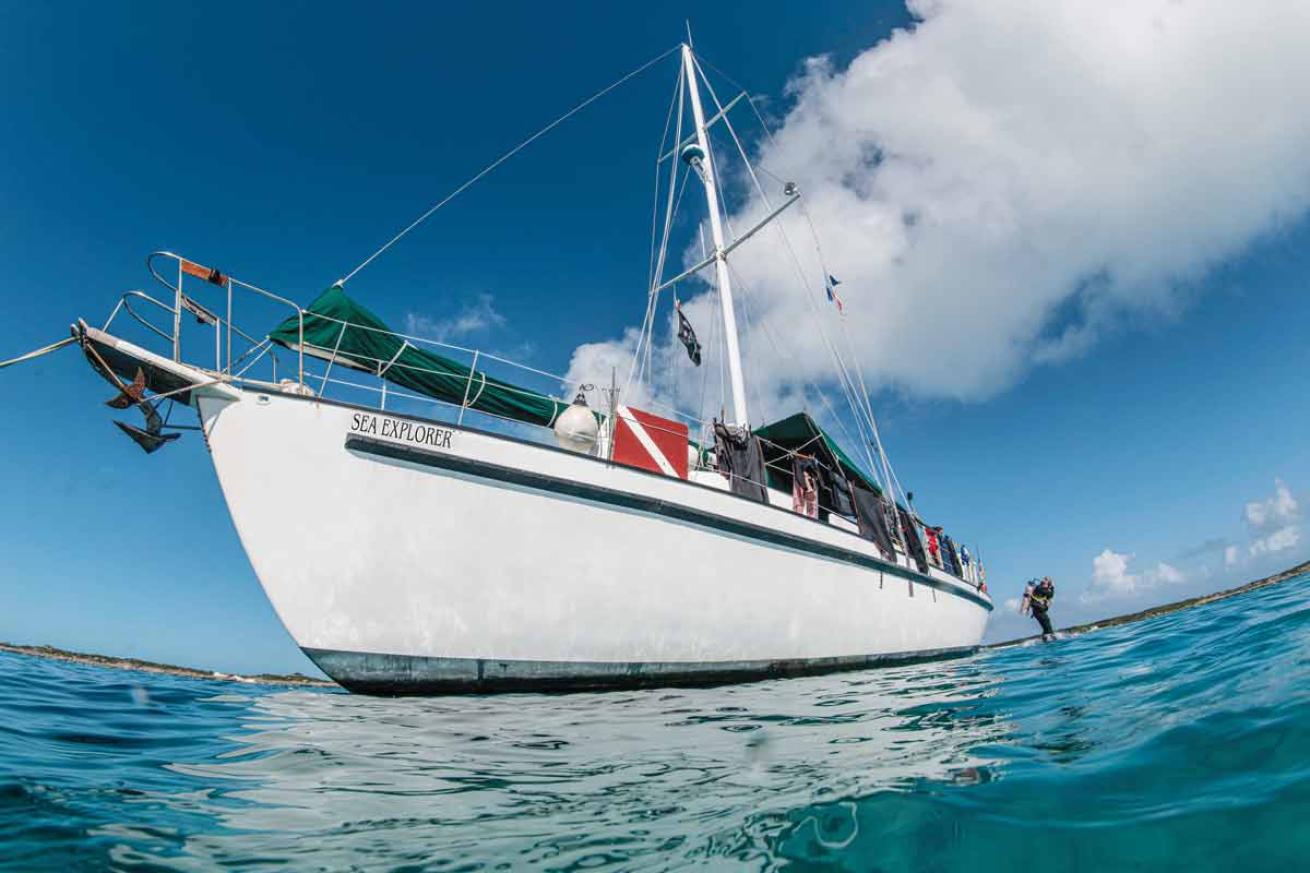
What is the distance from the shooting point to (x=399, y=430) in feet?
19.2

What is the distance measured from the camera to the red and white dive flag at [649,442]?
23.1 ft

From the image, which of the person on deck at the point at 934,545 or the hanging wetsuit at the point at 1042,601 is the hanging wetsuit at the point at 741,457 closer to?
the person on deck at the point at 934,545

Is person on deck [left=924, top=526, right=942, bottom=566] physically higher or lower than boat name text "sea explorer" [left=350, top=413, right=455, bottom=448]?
lower

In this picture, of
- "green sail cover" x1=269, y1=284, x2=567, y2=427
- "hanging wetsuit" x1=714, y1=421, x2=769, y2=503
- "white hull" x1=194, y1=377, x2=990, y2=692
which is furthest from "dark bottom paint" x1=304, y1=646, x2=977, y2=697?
"green sail cover" x1=269, y1=284, x2=567, y2=427

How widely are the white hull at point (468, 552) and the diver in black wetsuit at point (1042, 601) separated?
9492 mm

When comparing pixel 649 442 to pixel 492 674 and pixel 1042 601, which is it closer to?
pixel 492 674

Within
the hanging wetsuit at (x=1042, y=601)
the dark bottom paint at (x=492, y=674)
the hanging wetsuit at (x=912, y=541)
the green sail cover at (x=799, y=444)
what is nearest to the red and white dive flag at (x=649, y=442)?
the dark bottom paint at (x=492, y=674)

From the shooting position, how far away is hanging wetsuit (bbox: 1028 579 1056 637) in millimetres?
12836

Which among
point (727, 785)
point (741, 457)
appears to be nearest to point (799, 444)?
point (741, 457)

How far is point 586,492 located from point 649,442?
1320mm

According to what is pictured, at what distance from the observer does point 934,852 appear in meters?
1.72

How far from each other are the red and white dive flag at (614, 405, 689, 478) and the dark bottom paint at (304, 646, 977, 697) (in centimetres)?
235

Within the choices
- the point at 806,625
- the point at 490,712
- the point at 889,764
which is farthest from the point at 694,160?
the point at 889,764

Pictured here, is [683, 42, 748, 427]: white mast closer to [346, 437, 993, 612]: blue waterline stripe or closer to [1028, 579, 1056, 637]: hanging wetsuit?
[346, 437, 993, 612]: blue waterline stripe
